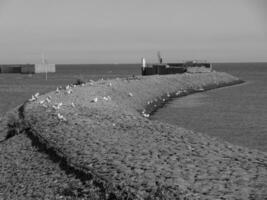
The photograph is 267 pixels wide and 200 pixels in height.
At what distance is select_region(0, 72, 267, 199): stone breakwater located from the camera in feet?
39.8

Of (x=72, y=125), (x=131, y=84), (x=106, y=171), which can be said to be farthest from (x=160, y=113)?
(x=106, y=171)

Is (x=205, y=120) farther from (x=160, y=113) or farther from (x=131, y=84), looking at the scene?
(x=131, y=84)

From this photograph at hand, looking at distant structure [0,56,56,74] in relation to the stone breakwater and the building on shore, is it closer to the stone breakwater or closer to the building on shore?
the building on shore

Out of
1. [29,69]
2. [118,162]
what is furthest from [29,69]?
[118,162]

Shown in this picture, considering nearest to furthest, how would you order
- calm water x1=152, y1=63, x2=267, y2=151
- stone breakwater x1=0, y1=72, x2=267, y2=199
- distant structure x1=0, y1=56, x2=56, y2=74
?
1. stone breakwater x1=0, y1=72, x2=267, y2=199
2. calm water x1=152, y1=63, x2=267, y2=151
3. distant structure x1=0, y1=56, x2=56, y2=74

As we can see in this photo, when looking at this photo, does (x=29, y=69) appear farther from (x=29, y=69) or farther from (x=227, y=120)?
(x=227, y=120)

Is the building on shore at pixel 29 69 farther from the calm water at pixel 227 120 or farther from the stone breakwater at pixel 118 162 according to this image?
the stone breakwater at pixel 118 162

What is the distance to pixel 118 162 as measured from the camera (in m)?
14.4

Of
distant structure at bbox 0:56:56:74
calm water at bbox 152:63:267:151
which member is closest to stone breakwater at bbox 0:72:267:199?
calm water at bbox 152:63:267:151

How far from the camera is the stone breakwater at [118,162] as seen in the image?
12133 mm

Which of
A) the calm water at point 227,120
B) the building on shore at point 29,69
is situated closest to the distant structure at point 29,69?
the building on shore at point 29,69

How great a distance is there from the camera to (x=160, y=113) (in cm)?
4181

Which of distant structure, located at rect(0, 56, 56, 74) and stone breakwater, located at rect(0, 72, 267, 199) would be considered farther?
distant structure, located at rect(0, 56, 56, 74)

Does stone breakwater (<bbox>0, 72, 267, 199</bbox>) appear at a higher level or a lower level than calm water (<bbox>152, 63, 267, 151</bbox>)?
higher
